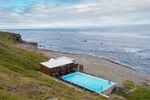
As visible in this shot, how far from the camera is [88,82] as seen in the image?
192ft

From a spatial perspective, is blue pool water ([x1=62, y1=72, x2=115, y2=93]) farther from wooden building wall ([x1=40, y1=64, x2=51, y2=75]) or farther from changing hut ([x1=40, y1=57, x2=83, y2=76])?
wooden building wall ([x1=40, y1=64, x2=51, y2=75])

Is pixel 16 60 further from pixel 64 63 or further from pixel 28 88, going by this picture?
pixel 28 88

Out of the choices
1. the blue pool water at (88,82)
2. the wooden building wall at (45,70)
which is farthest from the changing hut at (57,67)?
the blue pool water at (88,82)

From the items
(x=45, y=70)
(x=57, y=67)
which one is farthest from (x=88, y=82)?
(x=45, y=70)

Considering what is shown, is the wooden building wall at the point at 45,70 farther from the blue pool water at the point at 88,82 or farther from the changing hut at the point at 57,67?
the blue pool water at the point at 88,82

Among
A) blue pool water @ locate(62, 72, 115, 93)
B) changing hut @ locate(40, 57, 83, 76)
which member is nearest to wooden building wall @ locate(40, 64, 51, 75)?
changing hut @ locate(40, 57, 83, 76)

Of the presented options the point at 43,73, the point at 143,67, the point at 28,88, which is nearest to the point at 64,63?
the point at 43,73

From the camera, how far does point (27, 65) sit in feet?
207

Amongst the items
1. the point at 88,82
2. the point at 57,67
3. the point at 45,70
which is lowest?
the point at 88,82

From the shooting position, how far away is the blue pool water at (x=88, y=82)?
54281 mm

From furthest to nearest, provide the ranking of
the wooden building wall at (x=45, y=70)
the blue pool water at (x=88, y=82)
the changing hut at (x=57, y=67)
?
the changing hut at (x=57, y=67), the wooden building wall at (x=45, y=70), the blue pool water at (x=88, y=82)

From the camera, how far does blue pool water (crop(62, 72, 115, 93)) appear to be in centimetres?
5428

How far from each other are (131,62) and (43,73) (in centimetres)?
5966

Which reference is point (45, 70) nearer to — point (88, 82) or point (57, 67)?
point (57, 67)
